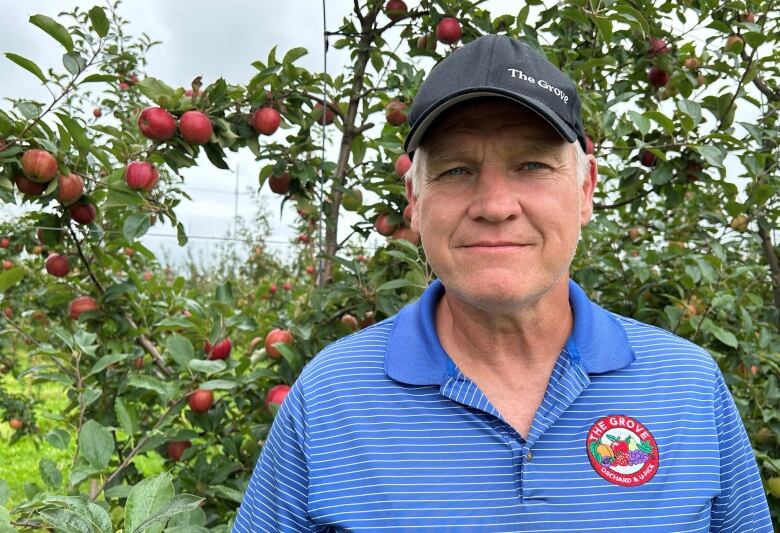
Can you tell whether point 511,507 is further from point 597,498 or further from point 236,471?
point 236,471

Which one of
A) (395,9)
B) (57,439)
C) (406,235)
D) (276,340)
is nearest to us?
(57,439)

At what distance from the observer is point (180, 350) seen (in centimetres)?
167

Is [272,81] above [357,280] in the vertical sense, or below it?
above

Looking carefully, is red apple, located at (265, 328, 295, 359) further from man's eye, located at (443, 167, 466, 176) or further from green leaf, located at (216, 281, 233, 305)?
man's eye, located at (443, 167, 466, 176)

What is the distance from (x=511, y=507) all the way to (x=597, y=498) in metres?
0.11

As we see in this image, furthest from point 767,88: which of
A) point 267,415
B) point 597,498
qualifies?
point 597,498

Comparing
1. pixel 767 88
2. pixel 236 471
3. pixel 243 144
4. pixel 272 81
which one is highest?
pixel 767 88

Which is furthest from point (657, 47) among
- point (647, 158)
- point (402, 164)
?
point (402, 164)

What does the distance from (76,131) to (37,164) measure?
0.13 meters

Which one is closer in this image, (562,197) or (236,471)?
(562,197)

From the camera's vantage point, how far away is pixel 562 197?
1.01m

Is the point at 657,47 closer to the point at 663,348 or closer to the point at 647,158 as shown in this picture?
the point at 647,158

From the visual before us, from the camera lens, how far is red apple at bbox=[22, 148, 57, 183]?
5.48 feet

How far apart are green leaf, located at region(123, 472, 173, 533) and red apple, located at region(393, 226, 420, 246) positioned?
1.17 metres
